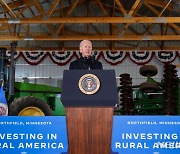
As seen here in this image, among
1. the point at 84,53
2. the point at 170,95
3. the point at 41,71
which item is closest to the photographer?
the point at 84,53

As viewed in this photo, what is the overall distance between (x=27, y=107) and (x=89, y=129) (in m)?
4.51

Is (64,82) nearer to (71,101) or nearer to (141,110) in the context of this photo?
(71,101)

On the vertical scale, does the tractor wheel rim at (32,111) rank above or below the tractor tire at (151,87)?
below

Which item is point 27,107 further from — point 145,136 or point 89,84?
point 89,84

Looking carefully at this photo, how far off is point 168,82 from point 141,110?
1.46 m

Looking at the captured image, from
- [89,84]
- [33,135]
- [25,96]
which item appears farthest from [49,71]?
Answer: [89,84]

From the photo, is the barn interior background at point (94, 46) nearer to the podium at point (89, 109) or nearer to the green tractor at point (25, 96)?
the green tractor at point (25, 96)

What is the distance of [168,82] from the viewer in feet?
31.6

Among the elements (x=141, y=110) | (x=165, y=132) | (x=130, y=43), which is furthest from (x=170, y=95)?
(x=130, y=43)

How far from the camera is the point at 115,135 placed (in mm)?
4742

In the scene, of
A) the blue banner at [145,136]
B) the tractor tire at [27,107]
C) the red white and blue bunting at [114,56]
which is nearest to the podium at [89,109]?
the blue banner at [145,136]

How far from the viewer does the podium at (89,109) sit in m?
3.01

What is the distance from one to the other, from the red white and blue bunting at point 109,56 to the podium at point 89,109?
15521 millimetres

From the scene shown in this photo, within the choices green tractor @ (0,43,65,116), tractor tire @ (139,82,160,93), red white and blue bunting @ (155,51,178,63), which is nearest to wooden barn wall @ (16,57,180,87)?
red white and blue bunting @ (155,51,178,63)
